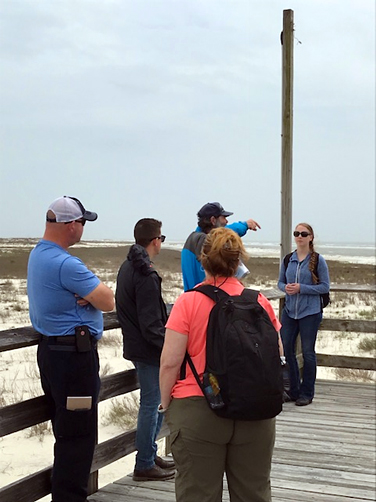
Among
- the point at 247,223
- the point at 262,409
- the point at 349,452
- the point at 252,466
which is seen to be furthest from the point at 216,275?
the point at 349,452

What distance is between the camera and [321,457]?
480 cm

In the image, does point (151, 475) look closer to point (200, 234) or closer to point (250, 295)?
point (200, 234)

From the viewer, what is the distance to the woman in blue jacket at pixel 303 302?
6125 mm

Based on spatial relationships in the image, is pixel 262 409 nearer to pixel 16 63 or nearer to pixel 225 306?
pixel 225 306

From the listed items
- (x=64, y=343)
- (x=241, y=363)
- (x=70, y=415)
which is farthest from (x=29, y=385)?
(x=241, y=363)

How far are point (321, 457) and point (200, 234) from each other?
1.85 meters

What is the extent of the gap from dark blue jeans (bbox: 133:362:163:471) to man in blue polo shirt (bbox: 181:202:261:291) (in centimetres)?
82

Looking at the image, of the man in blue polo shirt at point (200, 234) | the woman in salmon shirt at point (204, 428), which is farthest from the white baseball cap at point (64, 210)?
the man in blue polo shirt at point (200, 234)

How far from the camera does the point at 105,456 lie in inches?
154

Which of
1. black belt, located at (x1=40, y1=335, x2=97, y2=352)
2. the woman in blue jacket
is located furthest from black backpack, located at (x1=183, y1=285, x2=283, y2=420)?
the woman in blue jacket

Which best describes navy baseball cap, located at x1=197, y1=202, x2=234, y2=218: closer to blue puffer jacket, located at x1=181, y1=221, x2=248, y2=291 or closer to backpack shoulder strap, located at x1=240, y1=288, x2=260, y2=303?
blue puffer jacket, located at x1=181, y1=221, x2=248, y2=291

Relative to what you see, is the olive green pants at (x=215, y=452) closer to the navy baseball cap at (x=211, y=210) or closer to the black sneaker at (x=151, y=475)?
the black sneaker at (x=151, y=475)

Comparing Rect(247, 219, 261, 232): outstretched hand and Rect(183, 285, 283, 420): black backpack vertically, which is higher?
Rect(247, 219, 261, 232): outstretched hand

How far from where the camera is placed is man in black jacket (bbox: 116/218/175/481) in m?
3.69
